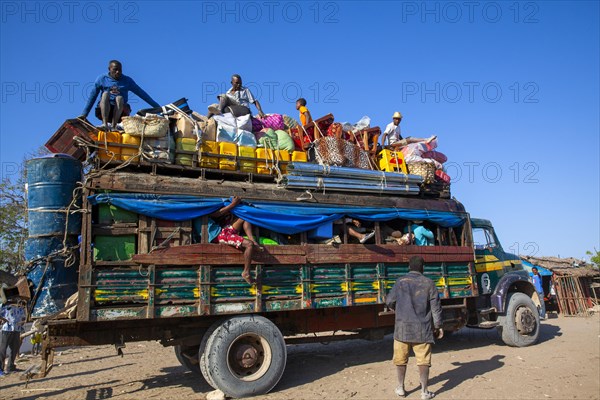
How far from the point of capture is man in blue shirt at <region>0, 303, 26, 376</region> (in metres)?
8.32

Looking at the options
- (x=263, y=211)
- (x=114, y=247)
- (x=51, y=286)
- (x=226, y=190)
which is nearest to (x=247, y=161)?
(x=226, y=190)

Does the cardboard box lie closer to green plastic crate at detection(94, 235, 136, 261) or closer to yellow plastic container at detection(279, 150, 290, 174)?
yellow plastic container at detection(279, 150, 290, 174)

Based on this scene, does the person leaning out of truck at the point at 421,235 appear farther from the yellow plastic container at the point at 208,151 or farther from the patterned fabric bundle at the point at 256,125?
the yellow plastic container at the point at 208,151

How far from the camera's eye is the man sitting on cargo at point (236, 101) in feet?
23.7

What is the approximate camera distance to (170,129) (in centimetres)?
638

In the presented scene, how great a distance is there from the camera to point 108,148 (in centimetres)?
577

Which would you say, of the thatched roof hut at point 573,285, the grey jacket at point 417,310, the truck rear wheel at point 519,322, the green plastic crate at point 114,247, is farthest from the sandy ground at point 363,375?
the thatched roof hut at point 573,285

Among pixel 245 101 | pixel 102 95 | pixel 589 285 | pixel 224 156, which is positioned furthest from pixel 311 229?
pixel 589 285

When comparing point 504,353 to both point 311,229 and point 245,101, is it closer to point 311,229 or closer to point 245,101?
point 311,229

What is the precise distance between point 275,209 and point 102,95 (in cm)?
308

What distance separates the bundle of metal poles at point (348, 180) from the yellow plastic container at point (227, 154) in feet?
2.83

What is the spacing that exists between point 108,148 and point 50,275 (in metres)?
1.78

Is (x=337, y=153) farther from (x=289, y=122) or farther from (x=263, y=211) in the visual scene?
(x=263, y=211)

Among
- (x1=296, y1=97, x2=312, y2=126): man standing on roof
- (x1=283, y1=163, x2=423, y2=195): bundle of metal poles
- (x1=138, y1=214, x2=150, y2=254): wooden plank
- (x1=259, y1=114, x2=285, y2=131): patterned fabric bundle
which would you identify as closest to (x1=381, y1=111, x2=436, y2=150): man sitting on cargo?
(x1=283, y1=163, x2=423, y2=195): bundle of metal poles
